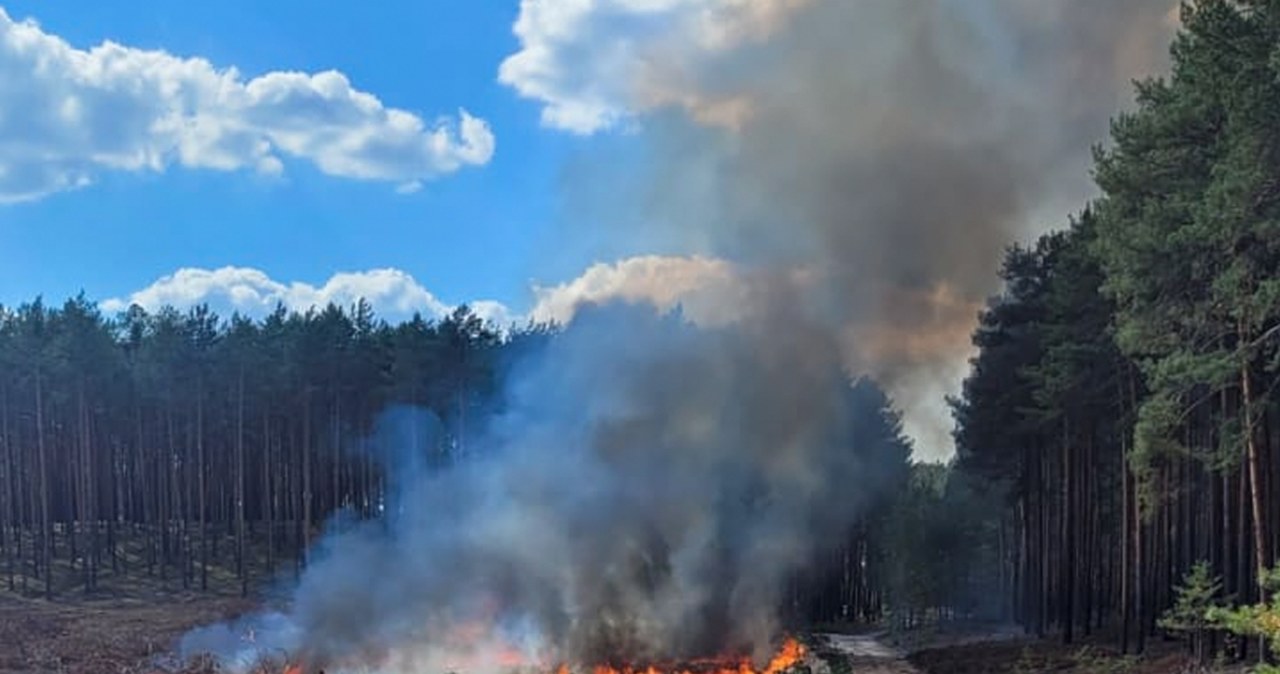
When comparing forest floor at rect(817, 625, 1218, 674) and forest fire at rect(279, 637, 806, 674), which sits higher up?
forest fire at rect(279, 637, 806, 674)

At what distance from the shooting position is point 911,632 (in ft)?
181

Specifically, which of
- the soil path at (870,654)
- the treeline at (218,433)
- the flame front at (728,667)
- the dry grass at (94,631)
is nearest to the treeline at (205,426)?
the treeline at (218,433)

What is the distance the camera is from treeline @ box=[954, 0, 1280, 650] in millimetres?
18000

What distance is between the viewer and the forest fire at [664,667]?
25344 millimetres

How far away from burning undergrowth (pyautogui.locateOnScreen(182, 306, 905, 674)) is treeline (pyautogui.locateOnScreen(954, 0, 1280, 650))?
287 inches

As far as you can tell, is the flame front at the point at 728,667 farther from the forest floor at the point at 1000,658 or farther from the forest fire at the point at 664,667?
the forest floor at the point at 1000,658

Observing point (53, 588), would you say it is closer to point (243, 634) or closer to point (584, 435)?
point (243, 634)

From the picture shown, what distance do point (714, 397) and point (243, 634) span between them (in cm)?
1546

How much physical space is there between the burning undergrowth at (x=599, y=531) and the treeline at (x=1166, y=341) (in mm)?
7285

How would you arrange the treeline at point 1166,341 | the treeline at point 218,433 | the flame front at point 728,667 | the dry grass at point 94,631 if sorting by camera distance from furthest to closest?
the treeline at point 218,433
the dry grass at point 94,631
the flame front at point 728,667
the treeline at point 1166,341

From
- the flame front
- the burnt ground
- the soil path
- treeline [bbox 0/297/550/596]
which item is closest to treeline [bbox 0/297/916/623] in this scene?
treeline [bbox 0/297/550/596]

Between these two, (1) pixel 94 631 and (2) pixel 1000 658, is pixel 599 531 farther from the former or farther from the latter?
(1) pixel 94 631

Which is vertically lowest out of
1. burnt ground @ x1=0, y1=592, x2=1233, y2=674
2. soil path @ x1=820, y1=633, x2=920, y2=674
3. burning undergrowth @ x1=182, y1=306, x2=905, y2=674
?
soil path @ x1=820, y1=633, x2=920, y2=674

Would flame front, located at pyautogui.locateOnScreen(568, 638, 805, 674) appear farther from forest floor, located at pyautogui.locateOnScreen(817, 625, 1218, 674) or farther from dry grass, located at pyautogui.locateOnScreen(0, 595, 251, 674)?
dry grass, located at pyautogui.locateOnScreen(0, 595, 251, 674)
